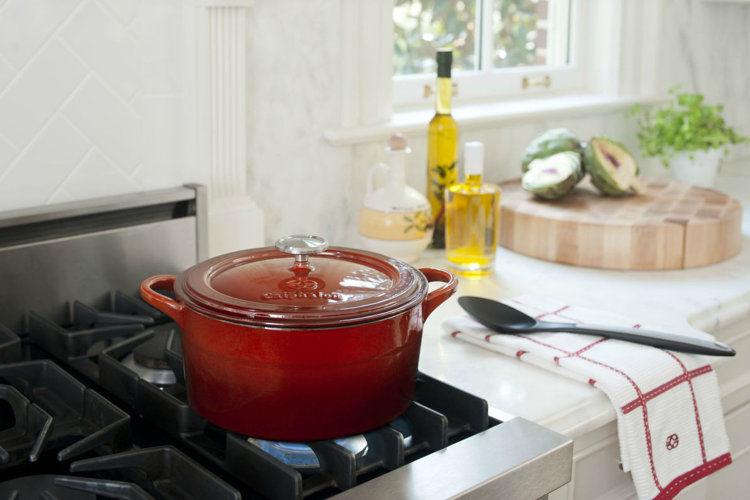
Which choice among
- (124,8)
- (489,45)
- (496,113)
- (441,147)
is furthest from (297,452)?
(489,45)

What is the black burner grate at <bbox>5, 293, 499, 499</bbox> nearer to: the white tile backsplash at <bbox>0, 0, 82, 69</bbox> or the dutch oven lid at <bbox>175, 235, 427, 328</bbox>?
the dutch oven lid at <bbox>175, 235, 427, 328</bbox>

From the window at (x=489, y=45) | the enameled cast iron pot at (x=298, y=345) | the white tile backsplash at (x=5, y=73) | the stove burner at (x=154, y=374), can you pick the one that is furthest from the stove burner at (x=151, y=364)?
the window at (x=489, y=45)

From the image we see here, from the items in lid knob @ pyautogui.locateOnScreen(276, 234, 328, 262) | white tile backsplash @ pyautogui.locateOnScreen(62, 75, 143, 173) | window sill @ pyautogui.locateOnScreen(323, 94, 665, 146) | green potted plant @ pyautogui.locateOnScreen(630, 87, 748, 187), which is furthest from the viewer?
green potted plant @ pyautogui.locateOnScreen(630, 87, 748, 187)

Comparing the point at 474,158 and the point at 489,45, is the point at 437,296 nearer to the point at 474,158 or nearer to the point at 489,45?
the point at 474,158

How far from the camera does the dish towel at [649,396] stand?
1.06m

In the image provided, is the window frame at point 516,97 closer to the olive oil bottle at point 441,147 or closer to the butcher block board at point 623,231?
the olive oil bottle at point 441,147

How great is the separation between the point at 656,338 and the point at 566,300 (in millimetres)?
285

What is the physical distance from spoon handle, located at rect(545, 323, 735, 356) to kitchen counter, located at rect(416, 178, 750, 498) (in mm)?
82

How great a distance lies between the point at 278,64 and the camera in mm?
1446

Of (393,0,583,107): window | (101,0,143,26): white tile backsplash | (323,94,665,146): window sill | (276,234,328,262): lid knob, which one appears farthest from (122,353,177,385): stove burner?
(393,0,583,107): window

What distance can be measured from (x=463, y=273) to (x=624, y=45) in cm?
95

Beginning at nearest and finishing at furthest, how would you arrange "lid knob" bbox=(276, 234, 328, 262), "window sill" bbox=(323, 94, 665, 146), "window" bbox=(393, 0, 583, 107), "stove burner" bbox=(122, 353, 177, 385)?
"lid knob" bbox=(276, 234, 328, 262)
"stove burner" bbox=(122, 353, 177, 385)
"window sill" bbox=(323, 94, 665, 146)
"window" bbox=(393, 0, 583, 107)

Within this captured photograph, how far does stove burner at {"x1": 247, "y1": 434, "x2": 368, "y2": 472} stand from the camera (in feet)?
2.69

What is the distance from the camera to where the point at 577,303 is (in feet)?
4.56
